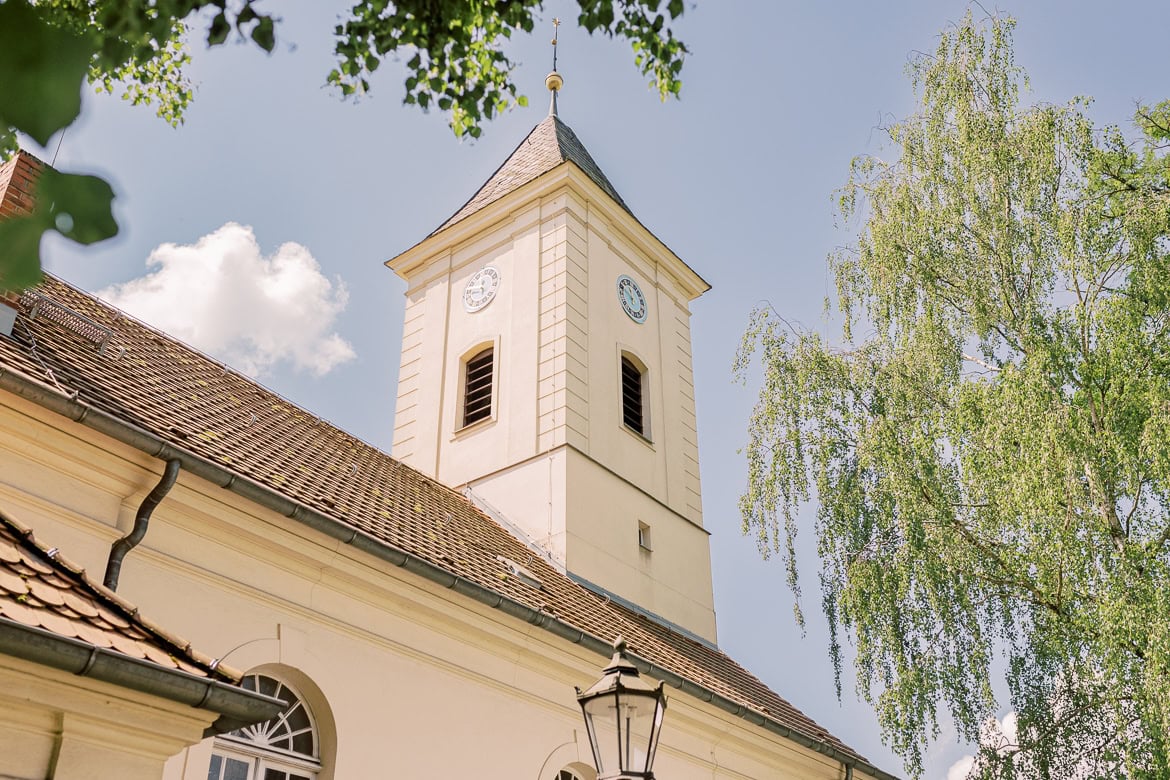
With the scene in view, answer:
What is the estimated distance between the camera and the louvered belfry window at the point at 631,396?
17344 millimetres

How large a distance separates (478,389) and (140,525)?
10.1 m

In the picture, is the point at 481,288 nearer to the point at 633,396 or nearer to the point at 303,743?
the point at 633,396

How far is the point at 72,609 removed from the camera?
4754 mm

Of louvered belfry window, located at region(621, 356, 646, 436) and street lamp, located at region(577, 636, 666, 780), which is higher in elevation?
louvered belfry window, located at region(621, 356, 646, 436)

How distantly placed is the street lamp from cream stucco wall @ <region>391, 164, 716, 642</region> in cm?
780

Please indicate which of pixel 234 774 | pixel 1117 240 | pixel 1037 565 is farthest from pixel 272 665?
pixel 1117 240

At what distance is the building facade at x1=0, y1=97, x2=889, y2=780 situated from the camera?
740 centimetres

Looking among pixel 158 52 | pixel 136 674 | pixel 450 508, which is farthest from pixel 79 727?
pixel 450 508

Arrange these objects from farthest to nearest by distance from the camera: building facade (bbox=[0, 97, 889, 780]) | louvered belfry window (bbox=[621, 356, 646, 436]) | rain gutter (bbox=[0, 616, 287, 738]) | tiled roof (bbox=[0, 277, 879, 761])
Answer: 1. louvered belfry window (bbox=[621, 356, 646, 436])
2. tiled roof (bbox=[0, 277, 879, 761])
3. building facade (bbox=[0, 97, 889, 780])
4. rain gutter (bbox=[0, 616, 287, 738])

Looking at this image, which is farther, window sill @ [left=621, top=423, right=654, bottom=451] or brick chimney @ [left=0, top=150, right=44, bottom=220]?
window sill @ [left=621, top=423, right=654, bottom=451]

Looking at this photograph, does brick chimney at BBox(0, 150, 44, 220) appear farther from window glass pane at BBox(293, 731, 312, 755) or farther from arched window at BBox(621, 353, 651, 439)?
arched window at BBox(621, 353, 651, 439)

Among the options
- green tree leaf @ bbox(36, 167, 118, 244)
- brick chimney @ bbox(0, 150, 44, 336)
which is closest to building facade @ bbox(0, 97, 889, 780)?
brick chimney @ bbox(0, 150, 44, 336)

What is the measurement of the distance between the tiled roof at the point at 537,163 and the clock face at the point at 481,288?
129 cm

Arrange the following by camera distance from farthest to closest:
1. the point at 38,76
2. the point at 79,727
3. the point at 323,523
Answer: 1. the point at 323,523
2. the point at 79,727
3. the point at 38,76
